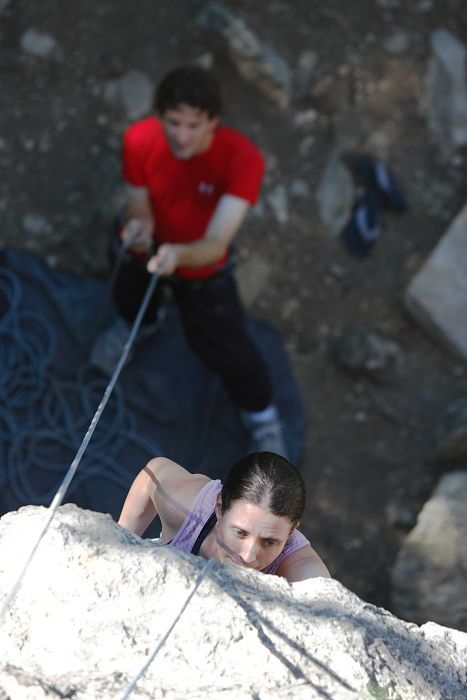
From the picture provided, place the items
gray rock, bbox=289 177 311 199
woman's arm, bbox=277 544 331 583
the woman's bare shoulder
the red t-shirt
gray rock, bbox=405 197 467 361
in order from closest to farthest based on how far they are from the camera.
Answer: woman's arm, bbox=277 544 331 583, the woman's bare shoulder, the red t-shirt, gray rock, bbox=405 197 467 361, gray rock, bbox=289 177 311 199

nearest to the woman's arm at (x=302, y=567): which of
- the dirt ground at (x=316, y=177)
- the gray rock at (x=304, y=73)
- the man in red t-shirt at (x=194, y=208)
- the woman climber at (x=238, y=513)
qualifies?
the woman climber at (x=238, y=513)

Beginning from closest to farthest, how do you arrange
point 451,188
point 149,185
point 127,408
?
point 149,185 < point 127,408 < point 451,188

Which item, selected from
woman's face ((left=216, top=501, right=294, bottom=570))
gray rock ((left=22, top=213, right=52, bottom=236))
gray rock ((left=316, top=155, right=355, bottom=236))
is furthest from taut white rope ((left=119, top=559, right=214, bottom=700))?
gray rock ((left=316, top=155, right=355, bottom=236))

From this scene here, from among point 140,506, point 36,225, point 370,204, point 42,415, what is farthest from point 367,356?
point 140,506

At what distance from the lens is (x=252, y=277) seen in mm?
4836

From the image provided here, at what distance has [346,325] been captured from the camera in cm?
484

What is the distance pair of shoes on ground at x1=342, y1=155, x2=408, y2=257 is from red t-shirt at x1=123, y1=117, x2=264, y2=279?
1.36 metres

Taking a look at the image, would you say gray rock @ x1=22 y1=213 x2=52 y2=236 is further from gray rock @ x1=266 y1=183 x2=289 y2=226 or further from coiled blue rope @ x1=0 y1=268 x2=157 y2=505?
gray rock @ x1=266 y1=183 x2=289 y2=226

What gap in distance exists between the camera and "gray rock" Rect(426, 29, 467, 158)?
5.11 meters

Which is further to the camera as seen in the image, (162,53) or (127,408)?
(162,53)

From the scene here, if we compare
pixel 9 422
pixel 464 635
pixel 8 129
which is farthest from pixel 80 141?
pixel 464 635

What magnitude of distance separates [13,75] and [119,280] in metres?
1.48

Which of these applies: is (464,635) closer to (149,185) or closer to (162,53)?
(149,185)

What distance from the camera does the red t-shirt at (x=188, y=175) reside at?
3518 millimetres
